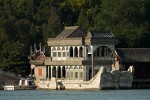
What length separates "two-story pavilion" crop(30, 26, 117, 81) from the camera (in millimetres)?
157375

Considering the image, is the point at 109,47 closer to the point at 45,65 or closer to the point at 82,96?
the point at 45,65

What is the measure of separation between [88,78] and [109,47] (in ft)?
13.9

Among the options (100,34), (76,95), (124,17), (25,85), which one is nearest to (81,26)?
(124,17)

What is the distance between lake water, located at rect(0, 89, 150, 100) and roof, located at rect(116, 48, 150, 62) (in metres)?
8.84

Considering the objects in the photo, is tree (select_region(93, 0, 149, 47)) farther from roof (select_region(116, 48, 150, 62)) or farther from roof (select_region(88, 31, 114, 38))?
roof (select_region(88, 31, 114, 38))

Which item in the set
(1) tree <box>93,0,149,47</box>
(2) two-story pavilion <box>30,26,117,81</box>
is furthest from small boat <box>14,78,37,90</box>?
(1) tree <box>93,0,149,47</box>

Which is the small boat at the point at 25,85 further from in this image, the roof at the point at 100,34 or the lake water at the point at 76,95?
the roof at the point at 100,34

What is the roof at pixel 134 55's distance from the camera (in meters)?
160

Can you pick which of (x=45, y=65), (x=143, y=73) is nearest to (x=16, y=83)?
(x=45, y=65)

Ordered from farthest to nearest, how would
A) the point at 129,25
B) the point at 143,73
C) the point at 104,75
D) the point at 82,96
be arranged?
the point at 129,25, the point at 143,73, the point at 104,75, the point at 82,96

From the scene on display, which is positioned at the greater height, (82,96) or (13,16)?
(13,16)

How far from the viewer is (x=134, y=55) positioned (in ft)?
525

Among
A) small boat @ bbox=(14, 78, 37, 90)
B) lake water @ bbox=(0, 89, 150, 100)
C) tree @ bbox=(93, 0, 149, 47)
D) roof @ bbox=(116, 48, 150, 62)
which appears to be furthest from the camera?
tree @ bbox=(93, 0, 149, 47)

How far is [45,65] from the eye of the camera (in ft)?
540
